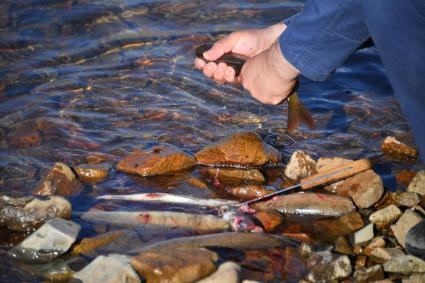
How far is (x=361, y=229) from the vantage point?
485 cm

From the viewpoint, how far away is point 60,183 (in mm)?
5395

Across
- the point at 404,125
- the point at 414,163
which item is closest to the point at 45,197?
the point at 414,163

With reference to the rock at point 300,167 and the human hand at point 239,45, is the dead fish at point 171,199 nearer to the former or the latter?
the rock at point 300,167

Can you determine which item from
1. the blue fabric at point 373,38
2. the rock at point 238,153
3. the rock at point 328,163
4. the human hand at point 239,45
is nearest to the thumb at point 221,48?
the human hand at point 239,45

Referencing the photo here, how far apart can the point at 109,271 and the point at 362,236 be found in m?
1.74

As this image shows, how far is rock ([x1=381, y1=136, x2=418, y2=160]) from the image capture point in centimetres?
613

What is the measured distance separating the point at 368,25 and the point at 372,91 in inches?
155

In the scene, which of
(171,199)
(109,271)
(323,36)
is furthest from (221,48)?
(109,271)

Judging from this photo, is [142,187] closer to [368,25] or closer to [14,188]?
[14,188]

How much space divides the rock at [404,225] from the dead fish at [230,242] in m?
0.67

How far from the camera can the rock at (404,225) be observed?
187 inches

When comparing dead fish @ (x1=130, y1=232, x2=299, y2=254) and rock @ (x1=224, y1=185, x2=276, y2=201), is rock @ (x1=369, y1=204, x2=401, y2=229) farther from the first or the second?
rock @ (x1=224, y1=185, x2=276, y2=201)

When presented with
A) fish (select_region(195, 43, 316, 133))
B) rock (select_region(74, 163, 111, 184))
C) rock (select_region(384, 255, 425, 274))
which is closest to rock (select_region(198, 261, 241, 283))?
rock (select_region(384, 255, 425, 274))

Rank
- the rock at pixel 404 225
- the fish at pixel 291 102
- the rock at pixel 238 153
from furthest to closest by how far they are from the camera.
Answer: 1. the rock at pixel 238 153
2. the fish at pixel 291 102
3. the rock at pixel 404 225
